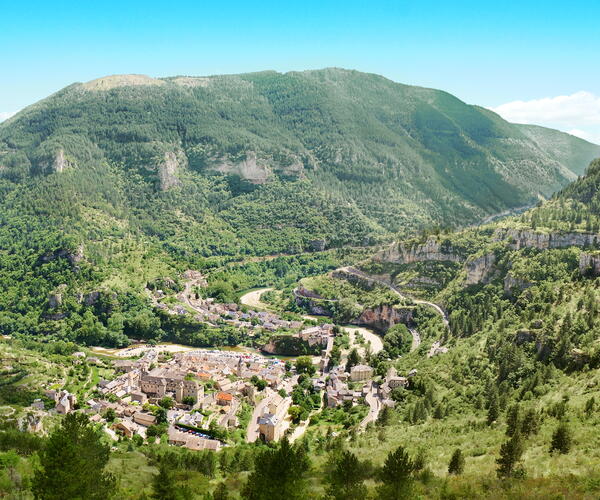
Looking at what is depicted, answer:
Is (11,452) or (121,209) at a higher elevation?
(121,209)

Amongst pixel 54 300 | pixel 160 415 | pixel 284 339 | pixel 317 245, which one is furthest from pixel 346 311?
pixel 317 245

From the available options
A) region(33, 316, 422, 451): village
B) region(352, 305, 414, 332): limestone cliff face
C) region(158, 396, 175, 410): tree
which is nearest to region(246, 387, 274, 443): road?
region(33, 316, 422, 451): village

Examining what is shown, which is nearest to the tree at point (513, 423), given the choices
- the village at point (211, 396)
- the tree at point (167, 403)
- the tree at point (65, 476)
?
the village at point (211, 396)

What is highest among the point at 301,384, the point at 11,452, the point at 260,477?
the point at 260,477

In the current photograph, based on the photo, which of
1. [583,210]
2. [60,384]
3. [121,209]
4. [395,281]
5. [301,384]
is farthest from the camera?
[121,209]

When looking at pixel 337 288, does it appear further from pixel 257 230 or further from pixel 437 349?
pixel 257 230

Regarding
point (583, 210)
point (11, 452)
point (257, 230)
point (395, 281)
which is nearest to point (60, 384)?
point (11, 452)
